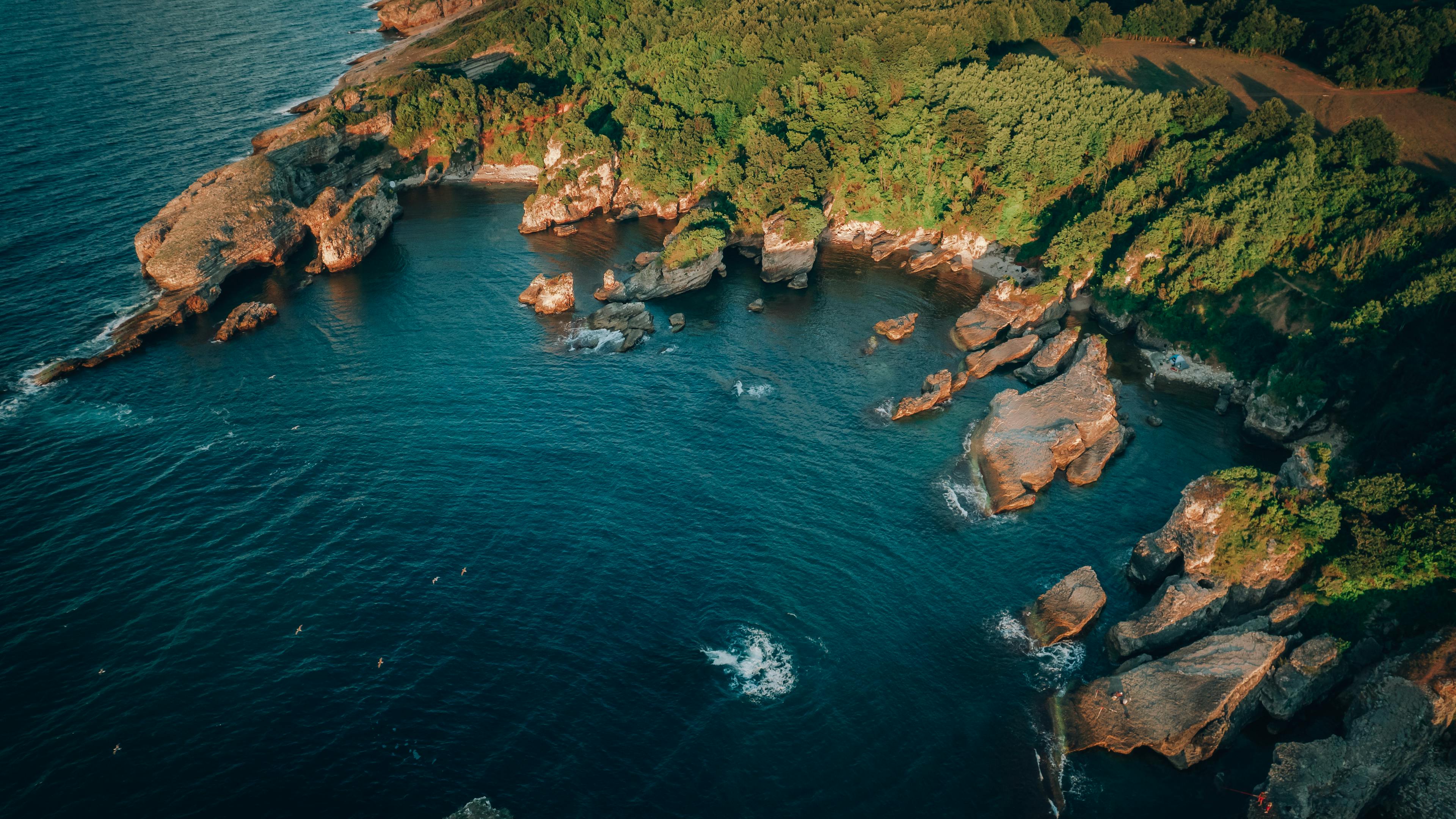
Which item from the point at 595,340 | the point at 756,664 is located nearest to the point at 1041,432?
the point at 756,664

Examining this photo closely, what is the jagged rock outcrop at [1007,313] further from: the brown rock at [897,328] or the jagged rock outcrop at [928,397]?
the jagged rock outcrop at [928,397]

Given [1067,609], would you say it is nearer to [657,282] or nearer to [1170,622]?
[1170,622]

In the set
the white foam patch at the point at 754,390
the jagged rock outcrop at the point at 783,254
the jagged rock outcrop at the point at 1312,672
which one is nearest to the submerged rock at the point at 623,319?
the white foam patch at the point at 754,390

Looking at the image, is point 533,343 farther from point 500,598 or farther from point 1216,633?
point 1216,633

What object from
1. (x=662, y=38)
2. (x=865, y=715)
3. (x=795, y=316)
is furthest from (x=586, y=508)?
(x=662, y=38)

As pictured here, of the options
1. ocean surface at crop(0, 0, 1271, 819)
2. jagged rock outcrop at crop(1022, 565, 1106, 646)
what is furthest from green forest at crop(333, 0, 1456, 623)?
jagged rock outcrop at crop(1022, 565, 1106, 646)

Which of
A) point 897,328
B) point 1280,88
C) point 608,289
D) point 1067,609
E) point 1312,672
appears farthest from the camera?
point 1280,88

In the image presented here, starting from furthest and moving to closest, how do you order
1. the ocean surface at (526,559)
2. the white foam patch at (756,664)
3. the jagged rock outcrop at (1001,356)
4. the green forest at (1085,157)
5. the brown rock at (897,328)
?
the brown rock at (897,328) < the jagged rock outcrop at (1001,356) < the green forest at (1085,157) < the white foam patch at (756,664) < the ocean surface at (526,559)
